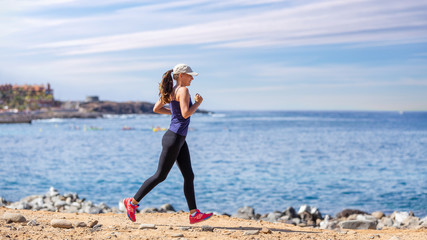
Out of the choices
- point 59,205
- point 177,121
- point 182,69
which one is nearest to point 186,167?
point 177,121

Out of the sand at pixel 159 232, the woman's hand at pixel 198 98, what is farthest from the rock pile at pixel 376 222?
the woman's hand at pixel 198 98

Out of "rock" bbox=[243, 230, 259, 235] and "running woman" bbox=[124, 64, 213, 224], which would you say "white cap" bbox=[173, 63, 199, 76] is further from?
"rock" bbox=[243, 230, 259, 235]

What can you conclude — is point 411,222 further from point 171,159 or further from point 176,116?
point 176,116

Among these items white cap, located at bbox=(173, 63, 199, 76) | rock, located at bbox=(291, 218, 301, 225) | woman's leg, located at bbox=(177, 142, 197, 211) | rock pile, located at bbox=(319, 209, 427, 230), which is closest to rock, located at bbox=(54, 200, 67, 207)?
rock, located at bbox=(291, 218, 301, 225)

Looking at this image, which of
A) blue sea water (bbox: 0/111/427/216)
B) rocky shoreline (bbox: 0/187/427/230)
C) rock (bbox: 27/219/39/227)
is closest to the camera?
rock (bbox: 27/219/39/227)

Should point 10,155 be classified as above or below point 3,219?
below

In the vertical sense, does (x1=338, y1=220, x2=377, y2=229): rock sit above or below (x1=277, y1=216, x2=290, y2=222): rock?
above

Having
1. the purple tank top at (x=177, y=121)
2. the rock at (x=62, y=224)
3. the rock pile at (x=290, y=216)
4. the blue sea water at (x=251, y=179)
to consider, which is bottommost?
the blue sea water at (x=251, y=179)

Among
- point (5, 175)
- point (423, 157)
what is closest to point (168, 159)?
point (5, 175)

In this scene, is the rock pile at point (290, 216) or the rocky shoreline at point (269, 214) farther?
the rock pile at point (290, 216)

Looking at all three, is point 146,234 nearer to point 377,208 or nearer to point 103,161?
point 377,208

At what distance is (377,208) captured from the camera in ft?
64.4

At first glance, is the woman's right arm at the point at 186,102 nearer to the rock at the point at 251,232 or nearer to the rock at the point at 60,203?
the rock at the point at 251,232

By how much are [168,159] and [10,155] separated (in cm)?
4157
